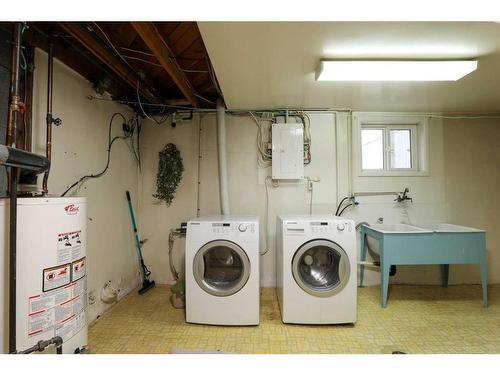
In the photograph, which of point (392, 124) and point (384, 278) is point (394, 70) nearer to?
point (392, 124)

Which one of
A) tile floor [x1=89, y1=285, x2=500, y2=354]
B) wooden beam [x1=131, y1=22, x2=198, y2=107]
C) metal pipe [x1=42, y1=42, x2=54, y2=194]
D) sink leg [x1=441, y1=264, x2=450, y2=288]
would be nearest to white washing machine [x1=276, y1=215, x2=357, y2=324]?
tile floor [x1=89, y1=285, x2=500, y2=354]

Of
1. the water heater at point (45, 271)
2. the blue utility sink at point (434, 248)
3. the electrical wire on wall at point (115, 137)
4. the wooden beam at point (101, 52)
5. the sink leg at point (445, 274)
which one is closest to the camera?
the water heater at point (45, 271)

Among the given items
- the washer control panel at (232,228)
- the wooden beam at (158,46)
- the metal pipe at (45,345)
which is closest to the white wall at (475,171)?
the washer control panel at (232,228)

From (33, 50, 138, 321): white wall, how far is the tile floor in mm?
423

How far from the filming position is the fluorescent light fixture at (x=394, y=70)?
1.74 m

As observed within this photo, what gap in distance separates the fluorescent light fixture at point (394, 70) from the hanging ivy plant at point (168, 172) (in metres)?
1.84

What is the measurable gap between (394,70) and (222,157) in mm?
1808

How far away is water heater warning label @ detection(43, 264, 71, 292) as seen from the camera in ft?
3.94

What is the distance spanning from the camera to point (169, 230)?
9.89ft

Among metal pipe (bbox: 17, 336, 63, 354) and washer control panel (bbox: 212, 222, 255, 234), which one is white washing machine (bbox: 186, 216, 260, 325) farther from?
metal pipe (bbox: 17, 336, 63, 354)

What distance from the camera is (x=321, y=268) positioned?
91.8 inches

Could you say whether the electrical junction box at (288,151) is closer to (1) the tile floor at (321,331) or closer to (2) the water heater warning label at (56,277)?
(1) the tile floor at (321,331)

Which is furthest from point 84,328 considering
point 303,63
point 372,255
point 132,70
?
point 372,255
